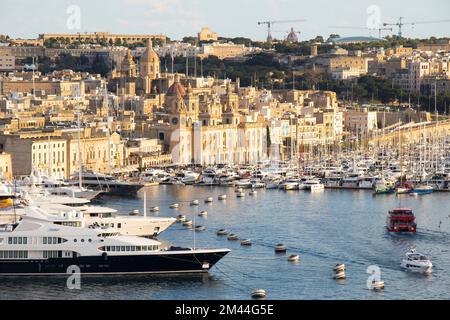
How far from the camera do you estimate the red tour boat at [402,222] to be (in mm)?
14266

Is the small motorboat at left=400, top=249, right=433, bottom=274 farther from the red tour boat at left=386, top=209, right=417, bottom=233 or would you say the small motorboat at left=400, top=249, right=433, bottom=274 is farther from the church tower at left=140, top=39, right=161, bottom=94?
the church tower at left=140, top=39, right=161, bottom=94

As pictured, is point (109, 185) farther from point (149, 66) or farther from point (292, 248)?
point (149, 66)

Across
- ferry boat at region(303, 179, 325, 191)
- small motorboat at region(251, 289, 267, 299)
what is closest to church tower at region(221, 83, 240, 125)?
ferry boat at region(303, 179, 325, 191)

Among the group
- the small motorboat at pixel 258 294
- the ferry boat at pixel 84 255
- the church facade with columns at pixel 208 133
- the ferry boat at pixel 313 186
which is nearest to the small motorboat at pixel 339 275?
the ferry boat at pixel 84 255

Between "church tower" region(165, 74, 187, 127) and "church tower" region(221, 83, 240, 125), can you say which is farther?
"church tower" region(221, 83, 240, 125)

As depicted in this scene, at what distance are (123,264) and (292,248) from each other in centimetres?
223

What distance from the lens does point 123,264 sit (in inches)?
434

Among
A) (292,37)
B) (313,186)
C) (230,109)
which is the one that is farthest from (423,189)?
(292,37)

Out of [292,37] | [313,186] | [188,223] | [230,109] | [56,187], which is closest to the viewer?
[188,223]

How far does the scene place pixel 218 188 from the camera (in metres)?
20.8

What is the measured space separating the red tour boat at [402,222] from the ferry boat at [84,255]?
357cm

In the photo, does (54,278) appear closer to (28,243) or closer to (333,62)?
(28,243)

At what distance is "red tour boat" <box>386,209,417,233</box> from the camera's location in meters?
14.3

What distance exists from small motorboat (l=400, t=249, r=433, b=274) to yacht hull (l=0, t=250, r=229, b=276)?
4.94 feet
